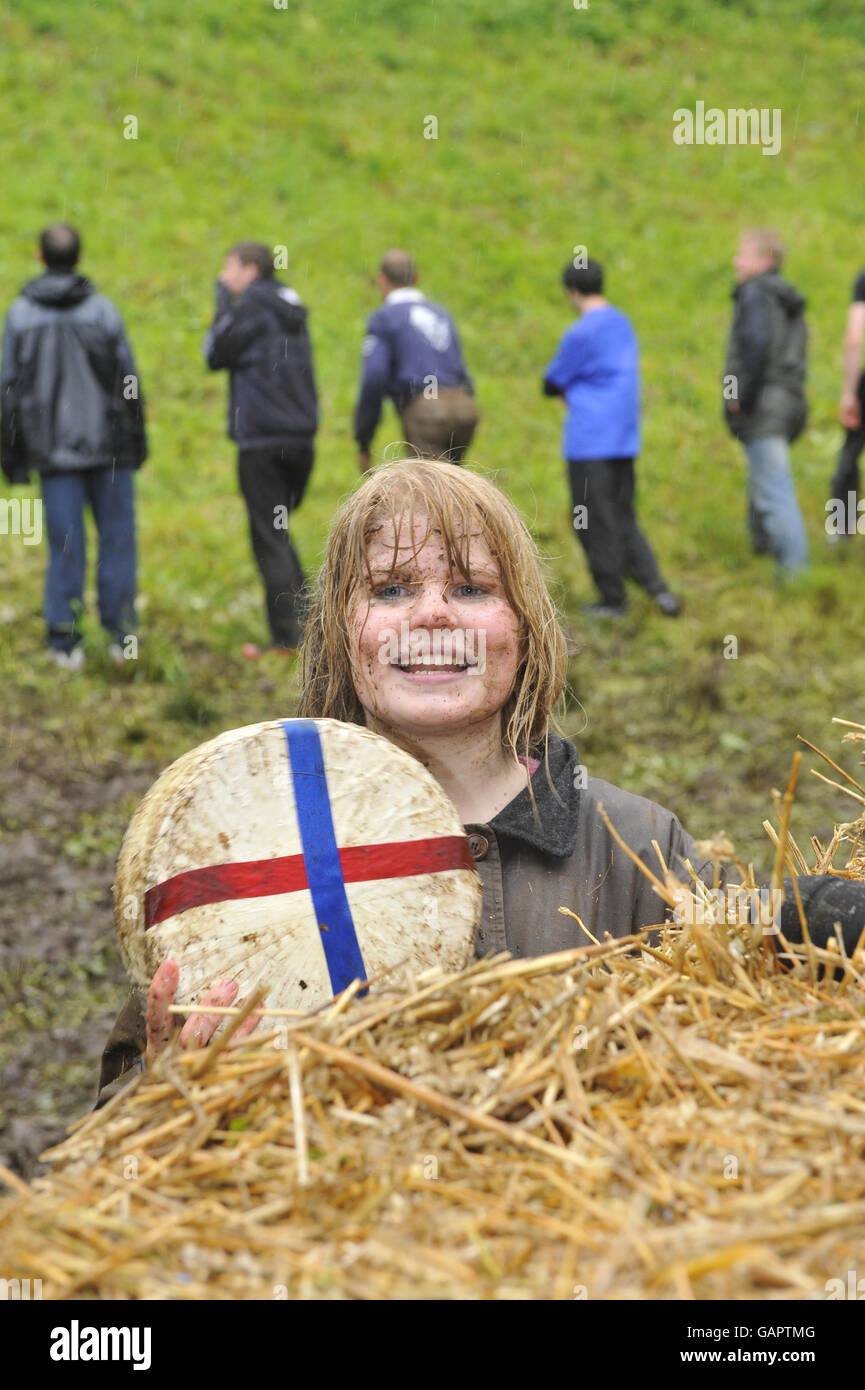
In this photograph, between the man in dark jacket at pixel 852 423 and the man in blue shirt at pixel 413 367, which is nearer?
the man in blue shirt at pixel 413 367

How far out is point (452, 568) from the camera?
256 centimetres

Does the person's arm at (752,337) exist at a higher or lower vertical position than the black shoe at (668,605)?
higher

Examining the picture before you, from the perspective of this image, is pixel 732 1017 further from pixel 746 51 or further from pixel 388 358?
pixel 746 51

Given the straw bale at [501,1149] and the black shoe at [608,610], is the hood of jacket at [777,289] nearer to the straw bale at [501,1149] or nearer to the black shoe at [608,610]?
the black shoe at [608,610]

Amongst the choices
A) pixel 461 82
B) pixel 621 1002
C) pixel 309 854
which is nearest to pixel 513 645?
pixel 309 854

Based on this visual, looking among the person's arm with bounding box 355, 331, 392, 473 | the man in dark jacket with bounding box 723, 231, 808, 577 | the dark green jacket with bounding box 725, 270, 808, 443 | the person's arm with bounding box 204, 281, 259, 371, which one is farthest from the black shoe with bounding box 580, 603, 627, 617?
the person's arm with bounding box 204, 281, 259, 371

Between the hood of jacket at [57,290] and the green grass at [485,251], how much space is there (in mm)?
2047

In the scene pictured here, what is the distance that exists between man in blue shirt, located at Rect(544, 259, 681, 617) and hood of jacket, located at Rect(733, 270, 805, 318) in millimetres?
920

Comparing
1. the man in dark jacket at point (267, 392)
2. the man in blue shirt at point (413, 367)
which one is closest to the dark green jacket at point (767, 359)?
the man in blue shirt at point (413, 367)

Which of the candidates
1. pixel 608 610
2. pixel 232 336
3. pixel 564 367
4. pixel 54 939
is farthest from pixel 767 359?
pixel 54 939

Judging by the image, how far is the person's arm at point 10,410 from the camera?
841cm

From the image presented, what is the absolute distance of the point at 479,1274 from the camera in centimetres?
146

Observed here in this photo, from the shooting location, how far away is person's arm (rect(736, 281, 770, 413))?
10.0 m

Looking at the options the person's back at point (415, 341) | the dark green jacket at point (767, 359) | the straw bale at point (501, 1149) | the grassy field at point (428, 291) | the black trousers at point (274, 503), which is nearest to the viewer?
the straw bale at point (501, 1149)
